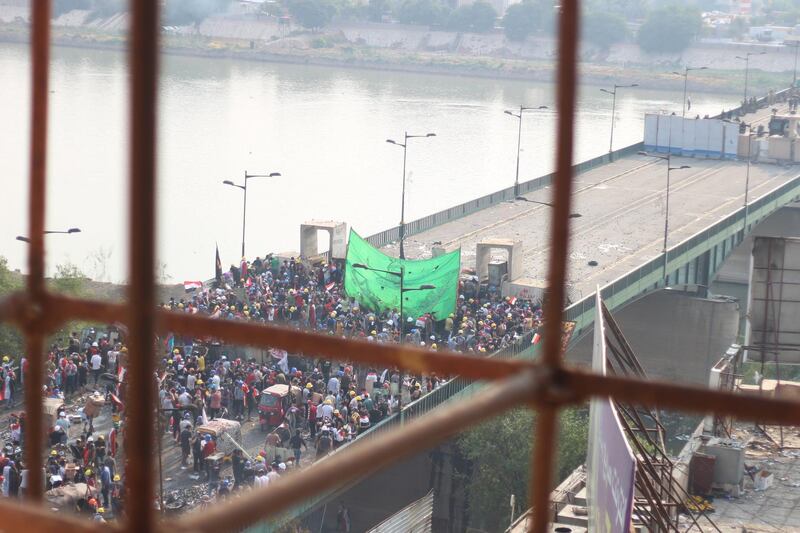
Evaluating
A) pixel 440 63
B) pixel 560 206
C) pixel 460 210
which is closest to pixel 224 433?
pixel 560 206

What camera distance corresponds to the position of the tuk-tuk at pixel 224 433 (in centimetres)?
1742

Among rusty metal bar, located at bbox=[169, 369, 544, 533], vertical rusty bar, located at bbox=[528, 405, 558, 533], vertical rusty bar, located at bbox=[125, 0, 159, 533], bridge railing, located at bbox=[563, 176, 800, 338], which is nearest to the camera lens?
rusty metal bar, located at bbox=[169, 369, 544, 533]

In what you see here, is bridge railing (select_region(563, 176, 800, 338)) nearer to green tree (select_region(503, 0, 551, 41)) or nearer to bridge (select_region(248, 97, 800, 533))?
bridge (select_region(248, 97, 800, 533))

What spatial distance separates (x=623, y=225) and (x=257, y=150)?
1580cm

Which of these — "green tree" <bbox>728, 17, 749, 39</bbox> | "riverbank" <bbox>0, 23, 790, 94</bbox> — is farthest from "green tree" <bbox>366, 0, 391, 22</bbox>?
"green tree" <bbox>728, 17, 749, 39</bbox>

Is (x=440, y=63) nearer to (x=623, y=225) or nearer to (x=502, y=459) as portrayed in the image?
(x=623, y=225)

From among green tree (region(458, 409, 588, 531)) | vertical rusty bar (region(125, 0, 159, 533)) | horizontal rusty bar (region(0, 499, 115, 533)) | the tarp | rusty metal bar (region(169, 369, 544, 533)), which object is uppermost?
vertical rusty bar (region(125, 0, 159, 533))

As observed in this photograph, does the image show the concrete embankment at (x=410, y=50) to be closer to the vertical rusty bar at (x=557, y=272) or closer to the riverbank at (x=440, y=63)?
the riverbank at (x=440, y=63)

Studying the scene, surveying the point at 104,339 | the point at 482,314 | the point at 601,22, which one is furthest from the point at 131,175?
the point at 601,22

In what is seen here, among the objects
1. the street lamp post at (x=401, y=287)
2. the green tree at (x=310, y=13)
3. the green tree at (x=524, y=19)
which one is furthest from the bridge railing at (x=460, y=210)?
the green tree at (x=310, y=13)

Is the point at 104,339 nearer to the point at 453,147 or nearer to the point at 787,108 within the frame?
the point at 453,147

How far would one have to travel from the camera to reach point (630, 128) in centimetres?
6412

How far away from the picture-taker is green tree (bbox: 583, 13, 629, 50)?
92.1m

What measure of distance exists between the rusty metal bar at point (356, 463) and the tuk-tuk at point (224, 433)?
14340 millimetres
